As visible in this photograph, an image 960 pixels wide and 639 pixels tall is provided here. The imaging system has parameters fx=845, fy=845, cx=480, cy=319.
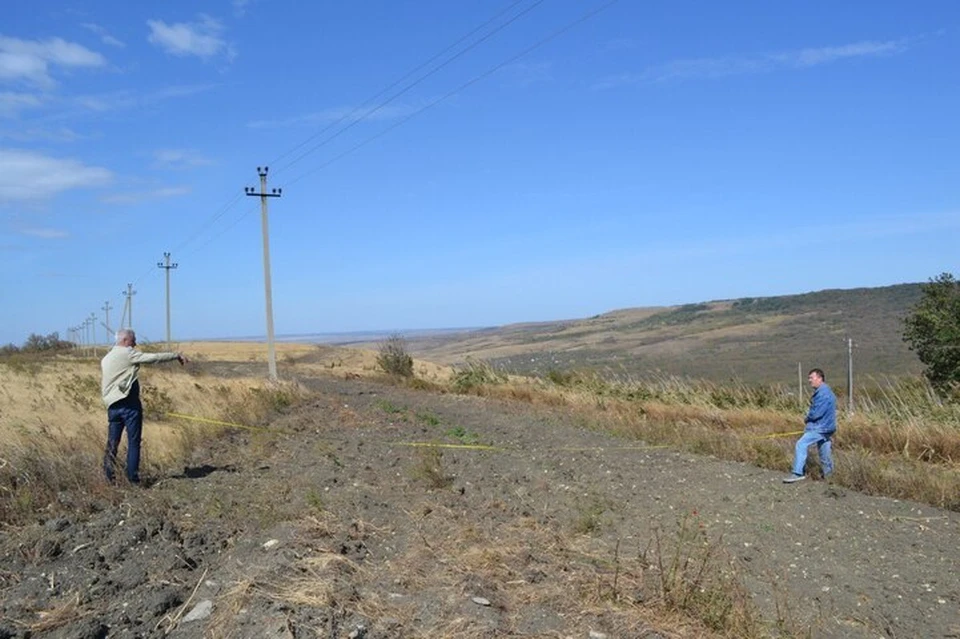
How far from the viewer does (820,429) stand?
37.6 feet


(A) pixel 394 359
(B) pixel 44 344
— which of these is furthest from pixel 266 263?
(B) pixel 44 344

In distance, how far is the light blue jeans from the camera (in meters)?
11.5

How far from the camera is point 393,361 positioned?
3372cm

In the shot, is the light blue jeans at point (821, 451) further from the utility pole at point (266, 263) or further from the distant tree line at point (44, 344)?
the distant tree line at point (44, 344)

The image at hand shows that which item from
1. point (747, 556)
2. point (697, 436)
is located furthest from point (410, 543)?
point (697, 436)

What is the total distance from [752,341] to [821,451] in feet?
146

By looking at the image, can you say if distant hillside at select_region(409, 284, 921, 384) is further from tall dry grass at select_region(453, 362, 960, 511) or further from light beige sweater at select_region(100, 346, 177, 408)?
light beige sweater at select_region(100, 346, 177, 408)

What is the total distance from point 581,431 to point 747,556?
29.1ft

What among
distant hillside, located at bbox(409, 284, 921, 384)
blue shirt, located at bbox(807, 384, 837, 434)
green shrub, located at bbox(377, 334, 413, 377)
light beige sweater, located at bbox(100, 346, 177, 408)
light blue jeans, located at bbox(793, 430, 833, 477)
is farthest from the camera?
distant hillside, located at bbox(409, 284, 921, 384)

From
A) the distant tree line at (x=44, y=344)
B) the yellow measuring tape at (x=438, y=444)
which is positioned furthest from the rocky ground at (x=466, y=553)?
the distant tree line at (x=44, y=344)

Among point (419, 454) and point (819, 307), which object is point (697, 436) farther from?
point (819, 307)

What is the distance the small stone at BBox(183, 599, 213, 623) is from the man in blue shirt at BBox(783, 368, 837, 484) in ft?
27.2

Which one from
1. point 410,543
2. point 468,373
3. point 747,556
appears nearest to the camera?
point 410,543

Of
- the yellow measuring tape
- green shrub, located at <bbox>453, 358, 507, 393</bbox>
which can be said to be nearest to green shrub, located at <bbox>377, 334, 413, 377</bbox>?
green shrub, located at <bbox>453, 358, 507, 393</bbox>
